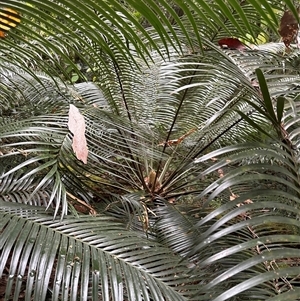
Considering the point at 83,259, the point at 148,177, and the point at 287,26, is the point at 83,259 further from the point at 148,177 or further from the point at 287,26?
the point at 287,26

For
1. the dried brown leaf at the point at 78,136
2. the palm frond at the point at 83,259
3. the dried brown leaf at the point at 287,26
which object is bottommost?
the palm frond at the point at 83,259

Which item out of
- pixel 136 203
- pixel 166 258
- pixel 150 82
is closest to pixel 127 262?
pixel 166 258

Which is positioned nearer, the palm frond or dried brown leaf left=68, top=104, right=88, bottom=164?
the palm frond

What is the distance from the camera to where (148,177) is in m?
1.54

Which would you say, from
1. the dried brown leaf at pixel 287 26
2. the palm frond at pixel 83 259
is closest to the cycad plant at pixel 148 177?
the palm frond at pixel 83 259

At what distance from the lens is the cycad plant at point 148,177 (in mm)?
576

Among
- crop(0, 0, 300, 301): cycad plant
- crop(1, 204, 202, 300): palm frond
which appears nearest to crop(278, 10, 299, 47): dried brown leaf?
crop(0, 0, 300, 301): cycad plant

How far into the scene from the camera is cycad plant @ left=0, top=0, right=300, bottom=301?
576mm

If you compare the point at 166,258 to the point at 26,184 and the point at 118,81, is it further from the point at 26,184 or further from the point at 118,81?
the point at 118,81

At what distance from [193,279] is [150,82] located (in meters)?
1.24

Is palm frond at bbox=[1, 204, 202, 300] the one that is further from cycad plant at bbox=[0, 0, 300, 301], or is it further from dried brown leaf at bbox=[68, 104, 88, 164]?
dried brown leaf at bbox=[68, 104, 88, 164]

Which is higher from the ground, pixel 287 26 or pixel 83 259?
pixel 287 26

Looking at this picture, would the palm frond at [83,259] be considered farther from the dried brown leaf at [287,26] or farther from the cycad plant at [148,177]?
the dried brown leaf at [287,26]

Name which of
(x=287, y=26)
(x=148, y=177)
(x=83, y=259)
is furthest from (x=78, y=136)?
(x=287, y=26)
